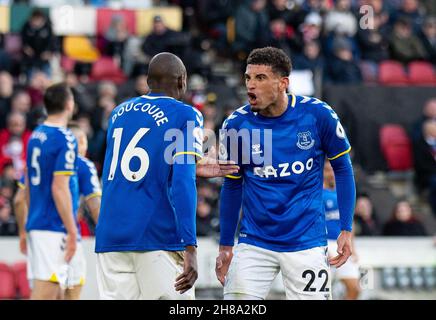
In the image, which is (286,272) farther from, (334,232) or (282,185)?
(334,232)

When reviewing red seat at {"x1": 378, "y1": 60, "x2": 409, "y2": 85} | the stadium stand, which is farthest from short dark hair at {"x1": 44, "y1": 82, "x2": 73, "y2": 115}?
red seat at {"x1": 378, "y1": 60, "x2": 409, "y2": 85}

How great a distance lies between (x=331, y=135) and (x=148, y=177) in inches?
56.5

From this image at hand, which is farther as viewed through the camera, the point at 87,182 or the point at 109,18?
the point at 109,18

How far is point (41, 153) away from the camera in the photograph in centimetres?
919

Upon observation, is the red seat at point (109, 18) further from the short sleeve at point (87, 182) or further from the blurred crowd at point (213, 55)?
the short sleeve at point (87, 182)

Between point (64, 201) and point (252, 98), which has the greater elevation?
point (252, 98)

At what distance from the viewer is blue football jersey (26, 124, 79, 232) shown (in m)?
9.10

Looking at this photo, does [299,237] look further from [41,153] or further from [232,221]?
[41,153]

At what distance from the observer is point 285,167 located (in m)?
7.41

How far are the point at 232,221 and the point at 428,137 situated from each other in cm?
1061

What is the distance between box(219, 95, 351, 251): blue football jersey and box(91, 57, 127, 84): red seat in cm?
1124

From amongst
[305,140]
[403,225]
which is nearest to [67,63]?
[403,225]

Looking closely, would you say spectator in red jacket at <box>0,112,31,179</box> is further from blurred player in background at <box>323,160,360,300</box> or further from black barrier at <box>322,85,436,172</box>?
blurred player in background at <box>323,160,360,300</box>
